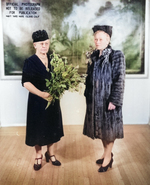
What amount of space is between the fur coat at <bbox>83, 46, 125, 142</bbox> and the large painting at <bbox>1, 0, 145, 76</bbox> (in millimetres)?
827

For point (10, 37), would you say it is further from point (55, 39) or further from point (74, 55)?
point (74, 55)

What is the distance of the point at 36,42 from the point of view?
8.71 feet

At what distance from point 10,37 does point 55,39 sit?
0.56m

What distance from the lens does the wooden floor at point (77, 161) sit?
243cm

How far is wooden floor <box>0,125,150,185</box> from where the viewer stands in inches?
95.8

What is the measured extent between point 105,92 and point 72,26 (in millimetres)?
1228

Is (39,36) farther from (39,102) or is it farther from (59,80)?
(39,102)

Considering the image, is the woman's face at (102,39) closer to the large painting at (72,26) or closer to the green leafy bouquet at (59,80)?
the green leafy bouquet at (59,80)

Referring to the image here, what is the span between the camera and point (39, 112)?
2625mm

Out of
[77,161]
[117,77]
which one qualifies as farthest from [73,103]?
[117,77]

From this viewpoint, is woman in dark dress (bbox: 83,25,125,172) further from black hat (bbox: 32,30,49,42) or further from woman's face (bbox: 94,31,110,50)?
black hat (bbox: 32,30,49,42)

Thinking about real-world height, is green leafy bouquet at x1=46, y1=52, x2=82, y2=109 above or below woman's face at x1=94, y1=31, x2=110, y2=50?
below

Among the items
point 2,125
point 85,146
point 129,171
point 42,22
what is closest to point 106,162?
point 129,171

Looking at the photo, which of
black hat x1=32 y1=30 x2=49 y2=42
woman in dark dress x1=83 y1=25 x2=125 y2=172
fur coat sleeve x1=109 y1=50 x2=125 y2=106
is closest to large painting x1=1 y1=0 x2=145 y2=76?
black hat x1=32 y1=30 x2=49 y2=42
